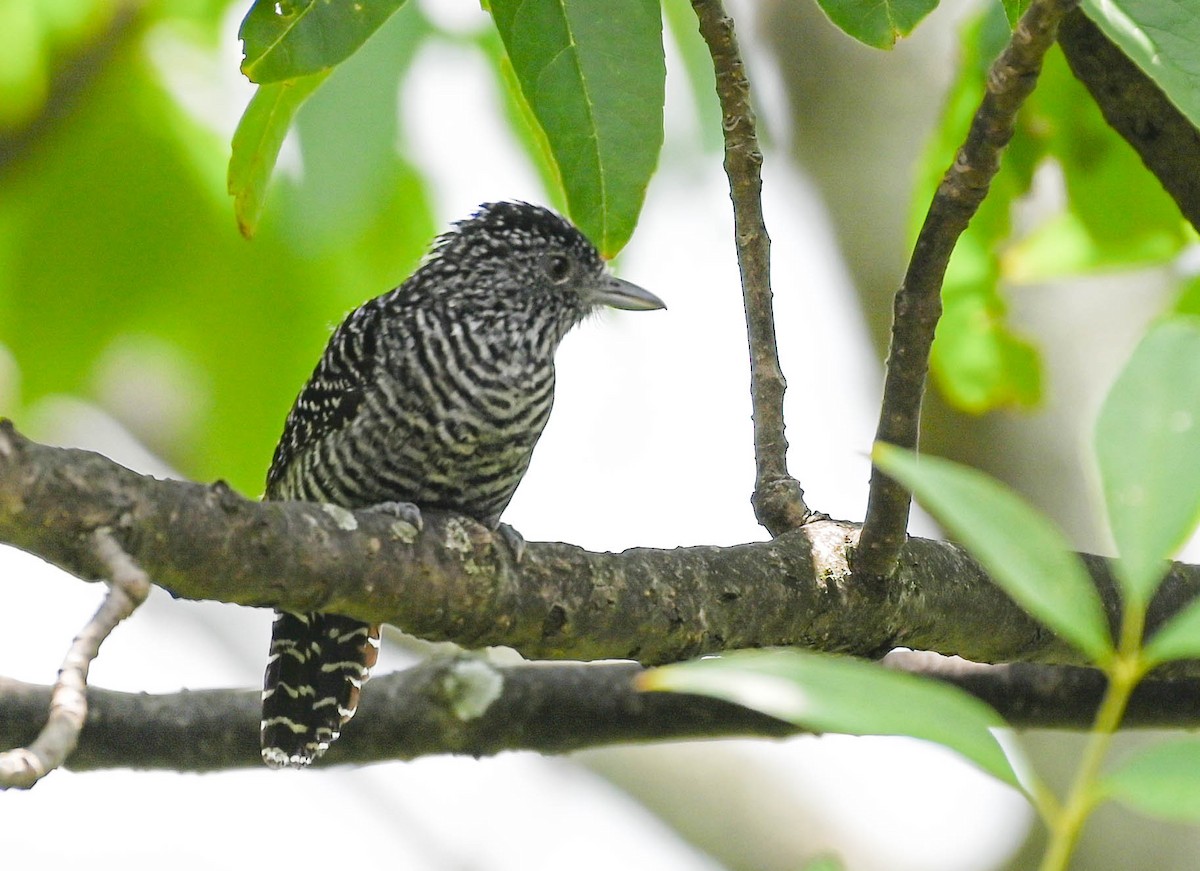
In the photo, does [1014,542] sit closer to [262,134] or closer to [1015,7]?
[1015,7]

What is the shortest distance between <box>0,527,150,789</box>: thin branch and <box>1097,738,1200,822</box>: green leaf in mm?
796

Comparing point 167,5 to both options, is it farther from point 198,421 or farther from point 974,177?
point 974,177

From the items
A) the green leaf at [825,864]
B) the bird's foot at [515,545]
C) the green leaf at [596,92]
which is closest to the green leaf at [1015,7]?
the green leaf at [596,92]

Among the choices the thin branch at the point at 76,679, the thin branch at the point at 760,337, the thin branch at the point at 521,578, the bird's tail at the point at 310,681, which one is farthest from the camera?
the bird's tail at the point at 310,681

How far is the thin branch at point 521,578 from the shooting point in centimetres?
178

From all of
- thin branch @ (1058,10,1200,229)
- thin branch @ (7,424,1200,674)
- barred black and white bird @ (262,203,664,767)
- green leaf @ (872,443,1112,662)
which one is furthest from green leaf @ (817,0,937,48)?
barred black and white bird @ (262,203,664,767)

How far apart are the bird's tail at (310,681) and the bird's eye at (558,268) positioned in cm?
102

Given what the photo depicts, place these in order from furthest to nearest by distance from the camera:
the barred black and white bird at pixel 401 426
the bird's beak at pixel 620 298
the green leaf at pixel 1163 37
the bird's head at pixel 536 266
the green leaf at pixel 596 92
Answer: the bird's beak at pixel 620 298, the bird's head at pixel 536 266, the barred black and white bird at pixel 401 426, the green leaf at pixel 596 92, the green leaf at pixel 1163 37

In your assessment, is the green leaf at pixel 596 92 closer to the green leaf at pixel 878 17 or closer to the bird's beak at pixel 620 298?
the green leaf at pixel 878 17

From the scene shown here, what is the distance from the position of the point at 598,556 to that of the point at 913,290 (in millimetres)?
661

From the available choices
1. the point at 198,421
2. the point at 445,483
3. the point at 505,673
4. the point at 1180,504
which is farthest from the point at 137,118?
the point at 1180,504

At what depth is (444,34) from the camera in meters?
3.42

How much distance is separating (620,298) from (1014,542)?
3162 mm

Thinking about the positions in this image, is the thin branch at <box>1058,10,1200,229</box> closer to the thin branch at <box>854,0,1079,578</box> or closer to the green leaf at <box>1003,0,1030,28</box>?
the green leaf at <box>1003,0,1030,28</box>
